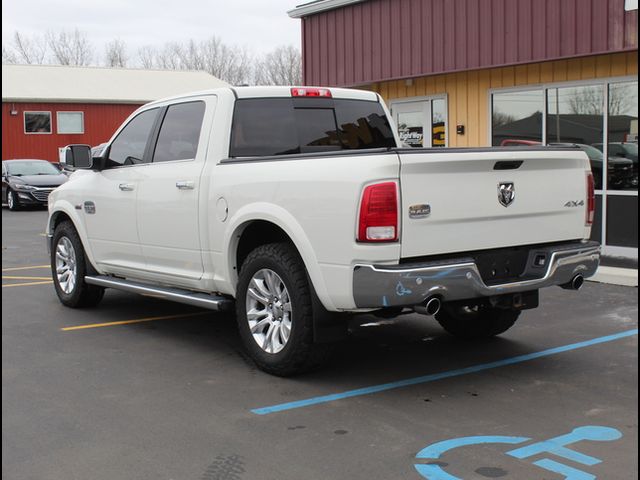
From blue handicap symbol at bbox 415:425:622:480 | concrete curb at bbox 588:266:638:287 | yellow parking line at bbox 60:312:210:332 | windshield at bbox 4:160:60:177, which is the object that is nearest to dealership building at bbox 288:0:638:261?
concrete curb at bbox 588:266:638:287

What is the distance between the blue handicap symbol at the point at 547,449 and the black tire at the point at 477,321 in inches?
83.8

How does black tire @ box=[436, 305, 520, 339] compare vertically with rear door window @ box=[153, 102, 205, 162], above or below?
below

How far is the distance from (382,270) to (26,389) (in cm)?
256

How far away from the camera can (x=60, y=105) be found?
36.8 metres

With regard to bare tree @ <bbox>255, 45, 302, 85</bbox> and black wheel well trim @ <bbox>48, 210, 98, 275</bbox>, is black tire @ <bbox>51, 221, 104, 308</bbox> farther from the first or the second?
bare tree @ <bbox>255, 45, 302, 85</bbox>

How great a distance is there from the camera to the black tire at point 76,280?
8023mm

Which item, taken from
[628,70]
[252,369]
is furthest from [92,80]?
[252,369]

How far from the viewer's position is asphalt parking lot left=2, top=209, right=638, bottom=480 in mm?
4070

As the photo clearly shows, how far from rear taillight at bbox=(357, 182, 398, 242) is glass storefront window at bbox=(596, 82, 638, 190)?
6898 millimetres

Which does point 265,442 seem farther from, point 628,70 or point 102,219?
point 628,70

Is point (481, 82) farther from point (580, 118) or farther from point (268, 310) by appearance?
point (268, 310)

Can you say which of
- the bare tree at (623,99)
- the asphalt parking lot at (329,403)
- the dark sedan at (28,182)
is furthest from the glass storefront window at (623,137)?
the dark sedan at (28,182)

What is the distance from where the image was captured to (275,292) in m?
5.67

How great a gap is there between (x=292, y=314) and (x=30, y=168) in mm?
22223
